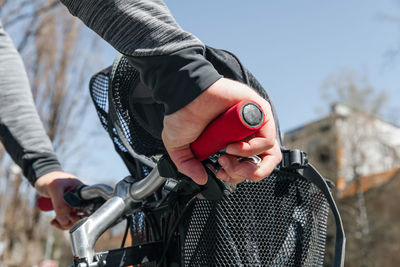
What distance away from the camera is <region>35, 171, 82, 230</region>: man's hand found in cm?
136

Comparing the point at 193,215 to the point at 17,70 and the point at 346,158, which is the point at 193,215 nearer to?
the point at 17,70

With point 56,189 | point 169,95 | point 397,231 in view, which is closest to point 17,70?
point 56,189

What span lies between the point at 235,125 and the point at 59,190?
2.72 feet

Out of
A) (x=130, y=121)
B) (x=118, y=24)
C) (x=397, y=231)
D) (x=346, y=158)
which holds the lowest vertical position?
(x=397, y=231)

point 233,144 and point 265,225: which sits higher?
point 233,144

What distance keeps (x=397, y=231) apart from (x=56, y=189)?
59.8 ft

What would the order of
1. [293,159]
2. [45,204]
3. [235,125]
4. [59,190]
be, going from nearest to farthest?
[235,125]
[293,159]
[59,190]
[45,204]

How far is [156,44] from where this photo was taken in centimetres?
75

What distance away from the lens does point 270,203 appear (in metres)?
0.94

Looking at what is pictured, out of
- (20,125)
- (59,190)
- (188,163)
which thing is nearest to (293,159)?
(188,163)

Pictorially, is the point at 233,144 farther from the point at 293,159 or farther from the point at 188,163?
the point at 293,159

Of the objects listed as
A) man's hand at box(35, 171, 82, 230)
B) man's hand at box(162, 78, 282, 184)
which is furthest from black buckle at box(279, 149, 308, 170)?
man's hand at box(35, 171, 82, 230)

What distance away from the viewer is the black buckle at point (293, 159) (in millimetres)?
912

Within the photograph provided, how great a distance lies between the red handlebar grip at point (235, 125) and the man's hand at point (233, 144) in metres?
0.01
